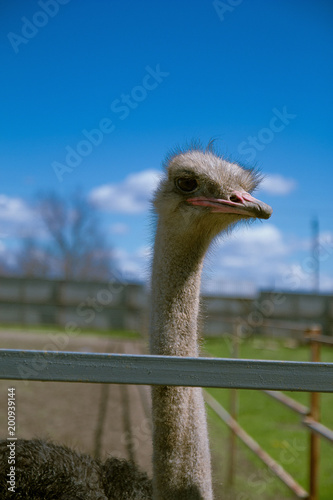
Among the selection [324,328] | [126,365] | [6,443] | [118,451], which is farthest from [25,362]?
[324,328]

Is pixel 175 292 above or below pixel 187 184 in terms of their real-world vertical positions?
below

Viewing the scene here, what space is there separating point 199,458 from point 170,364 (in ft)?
2.10

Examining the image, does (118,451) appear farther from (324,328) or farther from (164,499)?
(324,328)

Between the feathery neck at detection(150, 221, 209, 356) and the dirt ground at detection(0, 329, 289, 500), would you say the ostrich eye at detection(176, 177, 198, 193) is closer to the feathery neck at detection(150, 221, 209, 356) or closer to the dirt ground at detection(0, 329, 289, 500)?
the feathery neck at detection(150, 221, 209, 356)

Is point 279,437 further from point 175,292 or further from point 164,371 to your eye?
point 164,371

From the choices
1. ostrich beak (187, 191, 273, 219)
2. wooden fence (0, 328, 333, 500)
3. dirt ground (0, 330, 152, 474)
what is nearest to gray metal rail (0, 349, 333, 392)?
wooden fence (0, 328, 333, 500)

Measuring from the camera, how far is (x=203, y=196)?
1.91 meters

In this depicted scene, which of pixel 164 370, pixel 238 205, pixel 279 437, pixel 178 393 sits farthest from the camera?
pixel 279 437


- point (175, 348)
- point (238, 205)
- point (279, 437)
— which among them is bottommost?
point (279, 437)

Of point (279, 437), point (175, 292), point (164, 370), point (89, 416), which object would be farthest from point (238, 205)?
point (279, 437)

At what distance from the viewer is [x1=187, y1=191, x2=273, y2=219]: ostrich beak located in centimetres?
176

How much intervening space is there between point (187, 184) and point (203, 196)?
8cm

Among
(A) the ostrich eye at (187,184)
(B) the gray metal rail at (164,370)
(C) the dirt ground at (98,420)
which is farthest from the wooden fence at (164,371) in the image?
(C) the dirt ground at (98,420)

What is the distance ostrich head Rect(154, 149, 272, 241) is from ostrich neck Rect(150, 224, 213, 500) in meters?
0.06
